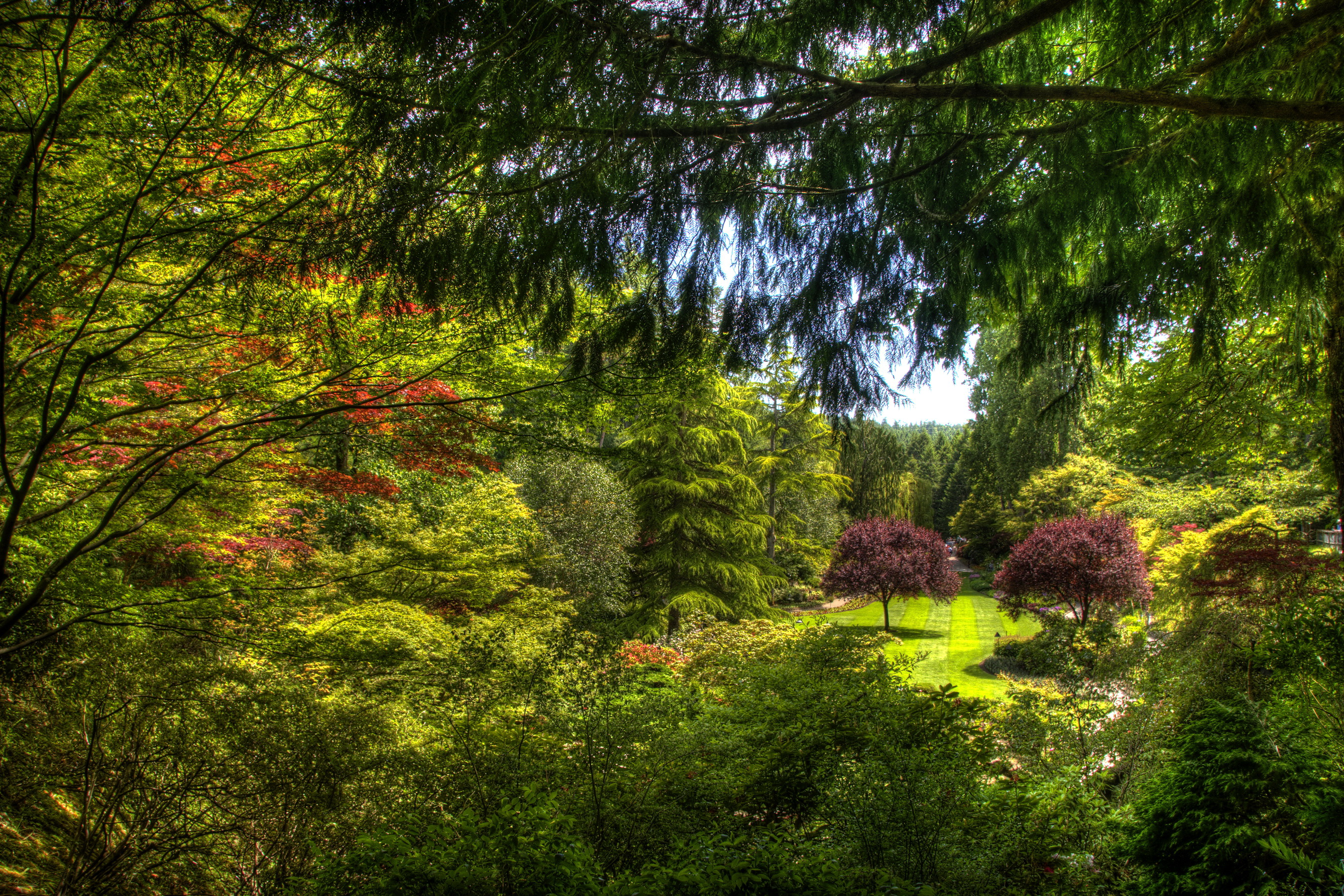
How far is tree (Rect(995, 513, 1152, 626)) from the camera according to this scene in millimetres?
10953

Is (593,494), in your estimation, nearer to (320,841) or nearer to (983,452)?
(320,841)

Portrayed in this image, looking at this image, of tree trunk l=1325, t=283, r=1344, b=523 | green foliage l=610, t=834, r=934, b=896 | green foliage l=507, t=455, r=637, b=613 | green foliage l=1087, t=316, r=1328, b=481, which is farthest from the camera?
Answer: green foliage l=507, t=455, r=637, b=613

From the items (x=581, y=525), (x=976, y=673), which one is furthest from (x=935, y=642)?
(x=581, y=525)

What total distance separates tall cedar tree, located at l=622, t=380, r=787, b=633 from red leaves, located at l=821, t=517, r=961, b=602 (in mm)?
3221

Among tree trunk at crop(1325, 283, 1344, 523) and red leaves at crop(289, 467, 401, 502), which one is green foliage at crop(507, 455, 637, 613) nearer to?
red leaves at crop(289, 467, 401, 502)

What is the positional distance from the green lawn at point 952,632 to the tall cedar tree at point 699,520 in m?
2.13

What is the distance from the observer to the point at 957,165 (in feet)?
8.18

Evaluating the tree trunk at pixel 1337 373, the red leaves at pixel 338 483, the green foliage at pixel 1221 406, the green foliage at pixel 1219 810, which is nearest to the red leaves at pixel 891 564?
the green foliage at pixel 1221 406

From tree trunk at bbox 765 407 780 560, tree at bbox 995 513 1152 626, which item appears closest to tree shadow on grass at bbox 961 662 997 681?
tree at bbox 995 513 1152 626

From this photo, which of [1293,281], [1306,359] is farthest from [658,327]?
[1306,359]

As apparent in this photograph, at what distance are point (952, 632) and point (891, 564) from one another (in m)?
3.31

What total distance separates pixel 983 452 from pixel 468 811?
23049 mm

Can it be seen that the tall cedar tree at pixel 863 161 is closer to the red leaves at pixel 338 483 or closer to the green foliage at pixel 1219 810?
the green foliage at pixel 1219 810

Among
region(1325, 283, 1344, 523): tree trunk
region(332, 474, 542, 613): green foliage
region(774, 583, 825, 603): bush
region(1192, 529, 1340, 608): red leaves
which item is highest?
region(1325, 283, 1344, 523): tree trunk
